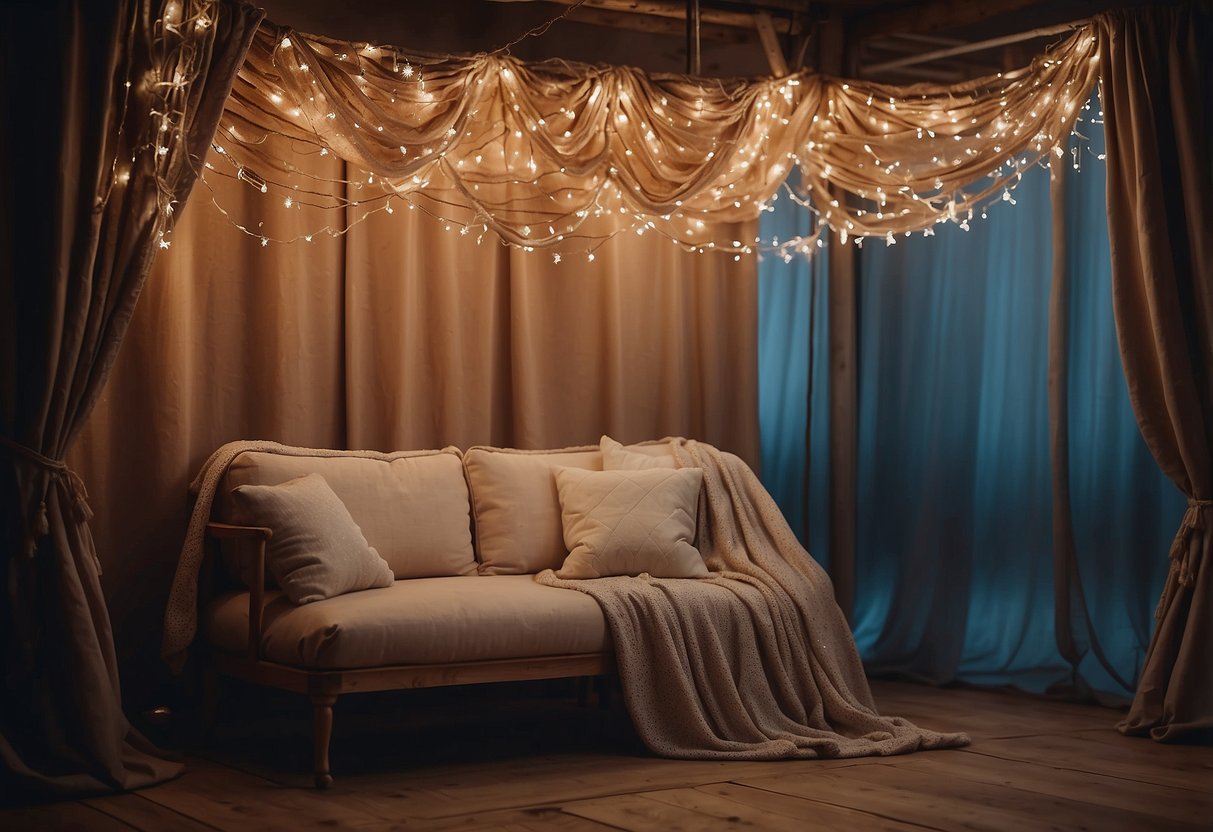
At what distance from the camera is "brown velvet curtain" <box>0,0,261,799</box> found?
137 inches

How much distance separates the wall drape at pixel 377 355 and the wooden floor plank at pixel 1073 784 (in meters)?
1.86

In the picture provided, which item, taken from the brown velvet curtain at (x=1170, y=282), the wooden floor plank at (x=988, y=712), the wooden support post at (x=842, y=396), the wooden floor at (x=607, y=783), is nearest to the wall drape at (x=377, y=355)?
the wooden support post at (x=842, y=396)

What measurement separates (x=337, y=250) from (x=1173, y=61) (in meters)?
2.89

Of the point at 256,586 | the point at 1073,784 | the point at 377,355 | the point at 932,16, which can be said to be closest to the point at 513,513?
the point at 377,355

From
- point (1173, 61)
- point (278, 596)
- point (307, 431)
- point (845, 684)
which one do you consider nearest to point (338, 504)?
point (278, 596)

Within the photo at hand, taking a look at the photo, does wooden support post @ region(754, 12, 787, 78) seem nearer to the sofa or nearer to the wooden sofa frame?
the sofa

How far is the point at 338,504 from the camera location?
13.4ft

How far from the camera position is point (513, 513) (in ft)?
15.0

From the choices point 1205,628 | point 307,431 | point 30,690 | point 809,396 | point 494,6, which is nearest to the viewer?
point 30,690

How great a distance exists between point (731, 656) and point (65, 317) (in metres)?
2.18

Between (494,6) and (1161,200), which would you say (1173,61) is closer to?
(1161,200)

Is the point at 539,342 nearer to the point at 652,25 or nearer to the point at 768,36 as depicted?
the point at 652,25

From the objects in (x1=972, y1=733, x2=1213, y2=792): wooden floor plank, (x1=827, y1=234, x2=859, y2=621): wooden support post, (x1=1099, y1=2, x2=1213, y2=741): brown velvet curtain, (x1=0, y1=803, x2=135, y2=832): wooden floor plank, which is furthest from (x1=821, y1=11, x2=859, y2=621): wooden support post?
(x1=0, y1=803, x2=135, y2=832): wooden floor plank

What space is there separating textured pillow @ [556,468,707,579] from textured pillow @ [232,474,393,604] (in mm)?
732
